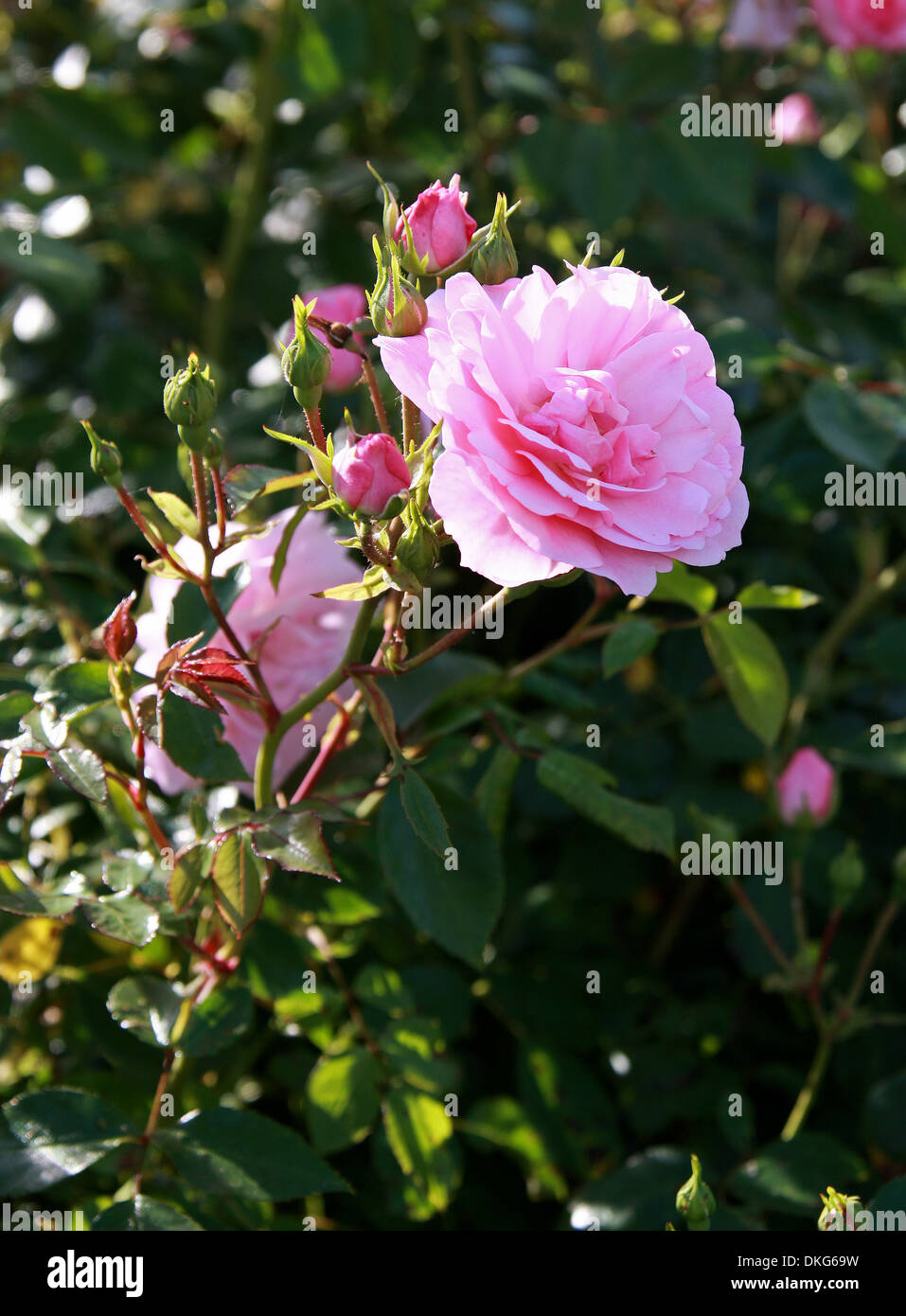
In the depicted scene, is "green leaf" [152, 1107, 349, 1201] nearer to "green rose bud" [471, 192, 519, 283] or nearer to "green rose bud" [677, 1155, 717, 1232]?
"green rose bud" [677, 1155, 717, 1232]

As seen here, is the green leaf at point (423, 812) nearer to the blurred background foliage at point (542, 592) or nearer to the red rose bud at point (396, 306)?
the blurred background foliage at point (542, 592)

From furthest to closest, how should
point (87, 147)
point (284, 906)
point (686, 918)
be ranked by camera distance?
point (87, 147), point (686, 918), point (284, 906)

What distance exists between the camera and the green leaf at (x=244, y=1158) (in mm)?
775

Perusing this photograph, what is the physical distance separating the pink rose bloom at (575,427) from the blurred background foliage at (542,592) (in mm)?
304

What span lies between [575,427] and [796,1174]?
68cm

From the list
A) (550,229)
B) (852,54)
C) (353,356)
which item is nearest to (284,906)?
(353,356)

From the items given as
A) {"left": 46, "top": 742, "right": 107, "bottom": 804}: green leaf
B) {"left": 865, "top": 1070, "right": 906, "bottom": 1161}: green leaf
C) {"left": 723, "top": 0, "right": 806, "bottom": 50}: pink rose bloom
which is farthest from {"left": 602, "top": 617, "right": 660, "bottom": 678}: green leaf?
{"left": 723, "top": 0, "right": 806, "bottom": 50}: pink rose bloom

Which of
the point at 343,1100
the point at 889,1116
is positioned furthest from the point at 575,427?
the point at 889,1116

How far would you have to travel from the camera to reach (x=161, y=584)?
2.78 ft

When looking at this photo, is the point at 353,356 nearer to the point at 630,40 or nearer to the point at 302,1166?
the point at 302,1166

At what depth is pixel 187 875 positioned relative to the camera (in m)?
0.75

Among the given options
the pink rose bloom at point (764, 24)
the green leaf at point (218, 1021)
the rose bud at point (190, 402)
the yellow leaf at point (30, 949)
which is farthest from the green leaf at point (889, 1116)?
the pink rose bloom at point (764, 24)
